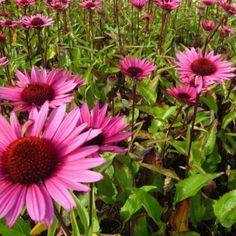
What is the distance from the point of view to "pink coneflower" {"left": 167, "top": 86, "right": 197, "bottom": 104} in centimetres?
163

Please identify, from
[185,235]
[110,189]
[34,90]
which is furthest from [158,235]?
[34,90]

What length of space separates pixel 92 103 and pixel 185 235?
925mm

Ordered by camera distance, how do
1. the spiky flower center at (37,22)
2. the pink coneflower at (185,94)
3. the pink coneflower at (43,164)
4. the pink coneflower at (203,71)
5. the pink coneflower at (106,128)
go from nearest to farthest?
the pink coneflower at (43,164), the pink coneflower at (106,128), the pink coneflower at (203,71), the pink coneflower at (185,94), the spiky flower center at (37,22)

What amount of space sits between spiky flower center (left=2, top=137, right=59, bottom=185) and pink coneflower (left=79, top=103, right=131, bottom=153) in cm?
15

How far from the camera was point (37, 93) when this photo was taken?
1293mm

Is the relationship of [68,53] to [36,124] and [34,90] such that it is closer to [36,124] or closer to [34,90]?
[34,90]

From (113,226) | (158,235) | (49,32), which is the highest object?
(158,235)

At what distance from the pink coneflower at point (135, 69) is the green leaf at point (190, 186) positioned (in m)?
0.52

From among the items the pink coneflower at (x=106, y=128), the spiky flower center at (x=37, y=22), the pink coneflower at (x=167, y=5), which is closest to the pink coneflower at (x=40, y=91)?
the pink coneflower at (x=106, y=128)

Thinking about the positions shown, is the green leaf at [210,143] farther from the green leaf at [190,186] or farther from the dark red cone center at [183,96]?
the green leaf at [190,186]

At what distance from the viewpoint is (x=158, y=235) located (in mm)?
1361

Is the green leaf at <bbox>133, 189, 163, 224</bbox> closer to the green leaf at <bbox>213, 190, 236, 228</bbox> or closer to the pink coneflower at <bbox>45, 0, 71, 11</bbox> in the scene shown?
the green leaf at <bbox>213, 190, 236, 228</bbox>

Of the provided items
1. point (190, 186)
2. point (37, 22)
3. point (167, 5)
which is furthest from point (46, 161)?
point (167, 5)

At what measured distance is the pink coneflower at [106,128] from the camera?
1.01 m
